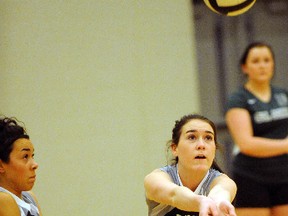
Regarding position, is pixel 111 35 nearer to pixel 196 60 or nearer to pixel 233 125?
pixel 196 60

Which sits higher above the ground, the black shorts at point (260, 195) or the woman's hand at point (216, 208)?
the woman's hand at point (216, 208)

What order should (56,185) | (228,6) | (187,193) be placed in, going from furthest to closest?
(56,185), (228,6), (187,193)

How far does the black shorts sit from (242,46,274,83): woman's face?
21.3 inches

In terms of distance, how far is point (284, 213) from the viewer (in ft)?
10.8

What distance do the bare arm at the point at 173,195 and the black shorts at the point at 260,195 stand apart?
0.81m

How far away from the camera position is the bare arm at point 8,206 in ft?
7.85

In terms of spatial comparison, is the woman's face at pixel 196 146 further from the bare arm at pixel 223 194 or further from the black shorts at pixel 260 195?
the black shorts at pixel 260 195

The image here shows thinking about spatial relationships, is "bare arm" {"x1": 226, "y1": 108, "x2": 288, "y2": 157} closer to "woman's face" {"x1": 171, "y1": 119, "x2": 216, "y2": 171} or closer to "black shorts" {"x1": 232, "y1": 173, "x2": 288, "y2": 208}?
"black shorts" {"x1": 232, "y1": 173, "x2": 288, "y2": 208}

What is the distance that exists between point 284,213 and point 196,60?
1.65 m

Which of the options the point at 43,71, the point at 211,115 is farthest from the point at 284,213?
the point at 43,71

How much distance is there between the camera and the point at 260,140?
3.30 meters

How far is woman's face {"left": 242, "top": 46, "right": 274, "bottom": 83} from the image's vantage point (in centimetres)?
341

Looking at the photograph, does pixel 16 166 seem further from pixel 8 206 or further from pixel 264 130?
pixel 264 130

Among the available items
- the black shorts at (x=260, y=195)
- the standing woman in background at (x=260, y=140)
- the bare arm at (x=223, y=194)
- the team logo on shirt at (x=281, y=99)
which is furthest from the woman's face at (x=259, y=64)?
the bare arm at (x=223, y=194)
